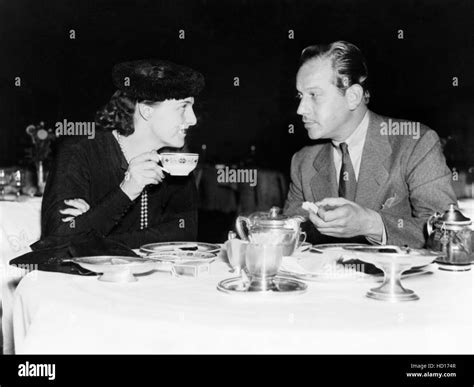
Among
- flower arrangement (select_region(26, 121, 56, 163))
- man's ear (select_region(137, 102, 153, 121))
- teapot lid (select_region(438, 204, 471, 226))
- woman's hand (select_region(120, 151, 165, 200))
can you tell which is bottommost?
teapot lid (select_region(438, 204, 471, 226))

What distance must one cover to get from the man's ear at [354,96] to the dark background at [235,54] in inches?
30.8

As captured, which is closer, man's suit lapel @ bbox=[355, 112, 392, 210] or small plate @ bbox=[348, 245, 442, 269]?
small plate @ bbox=[348, 245, 442, 269]

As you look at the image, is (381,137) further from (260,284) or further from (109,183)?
(260,284)

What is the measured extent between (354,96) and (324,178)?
45cm

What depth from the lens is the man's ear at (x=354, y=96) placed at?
2490 mm

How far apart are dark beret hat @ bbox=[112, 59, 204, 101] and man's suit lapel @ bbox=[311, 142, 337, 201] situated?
26.1 inches

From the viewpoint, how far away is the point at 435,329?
2.83ft

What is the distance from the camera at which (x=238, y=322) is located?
861mm

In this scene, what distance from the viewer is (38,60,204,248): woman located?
1.87 metres

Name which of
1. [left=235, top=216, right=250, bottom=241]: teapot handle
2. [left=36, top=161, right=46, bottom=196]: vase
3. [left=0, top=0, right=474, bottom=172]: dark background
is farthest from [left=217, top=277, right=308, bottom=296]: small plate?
[left=36, top=161, right=46, bottom=196]: vase

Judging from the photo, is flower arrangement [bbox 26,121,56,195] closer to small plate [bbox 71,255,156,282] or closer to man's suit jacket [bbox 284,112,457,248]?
man's suit jacket [bbox 284,112,457,248]

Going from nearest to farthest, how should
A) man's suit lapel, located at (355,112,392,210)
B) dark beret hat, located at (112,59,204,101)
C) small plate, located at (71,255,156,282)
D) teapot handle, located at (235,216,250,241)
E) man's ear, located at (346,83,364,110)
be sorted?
small plate, located at (71,255,156,282), teapot handle, located at (235,216,250,241), man's suit lapel, located at (355,112,392,210), dark beret hat, located at (112,59,204,101), man's ear, located at (346,83,364,110)

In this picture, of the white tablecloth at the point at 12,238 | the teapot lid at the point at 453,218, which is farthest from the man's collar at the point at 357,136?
the white tablecloth at the point at 12,238

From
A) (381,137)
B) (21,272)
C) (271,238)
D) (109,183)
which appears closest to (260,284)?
(271,238)
